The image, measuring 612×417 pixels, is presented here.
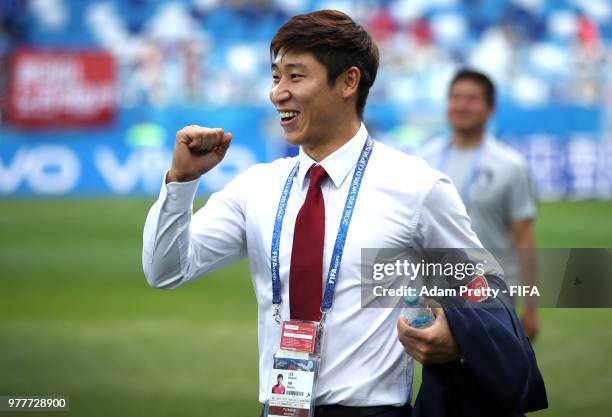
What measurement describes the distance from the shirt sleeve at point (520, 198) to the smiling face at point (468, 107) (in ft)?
1.26

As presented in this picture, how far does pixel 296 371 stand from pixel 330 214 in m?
0.45

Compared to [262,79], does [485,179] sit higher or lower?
lower

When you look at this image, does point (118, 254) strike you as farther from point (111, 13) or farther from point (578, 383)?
point (111, 13)

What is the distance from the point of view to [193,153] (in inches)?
116

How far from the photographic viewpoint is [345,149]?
3057 mm

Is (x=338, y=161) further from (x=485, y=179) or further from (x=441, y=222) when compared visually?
(x=485, y=179)

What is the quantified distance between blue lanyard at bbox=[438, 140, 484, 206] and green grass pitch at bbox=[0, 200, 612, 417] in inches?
58.7

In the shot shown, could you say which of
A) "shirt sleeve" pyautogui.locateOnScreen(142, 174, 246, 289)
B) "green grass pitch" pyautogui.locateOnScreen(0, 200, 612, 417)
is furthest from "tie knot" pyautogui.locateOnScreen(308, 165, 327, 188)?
"green grass pitch" pyautogui.locateOnScreen(0, 200, 612, 417)

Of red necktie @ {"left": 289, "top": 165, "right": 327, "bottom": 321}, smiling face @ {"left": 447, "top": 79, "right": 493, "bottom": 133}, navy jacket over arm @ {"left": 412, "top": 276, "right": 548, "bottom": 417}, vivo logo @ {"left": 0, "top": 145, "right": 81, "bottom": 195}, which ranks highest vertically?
vivo logo @ {"left": 0, "top": 145, "right": 81, "bottom": 195}

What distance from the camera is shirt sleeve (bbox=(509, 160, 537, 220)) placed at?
6008mm

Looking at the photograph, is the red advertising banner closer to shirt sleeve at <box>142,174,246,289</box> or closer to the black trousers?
shirt sleeve at <box>142,174,246,289</box>

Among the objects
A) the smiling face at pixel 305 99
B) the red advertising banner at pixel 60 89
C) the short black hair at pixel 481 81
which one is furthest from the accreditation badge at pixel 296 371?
the red advertising banner at pixel 60 89

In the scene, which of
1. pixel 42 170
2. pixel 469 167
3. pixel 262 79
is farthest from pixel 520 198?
pixel 262 79

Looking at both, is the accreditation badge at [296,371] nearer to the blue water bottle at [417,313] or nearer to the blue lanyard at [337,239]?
the blue lanyard at [337,239]
